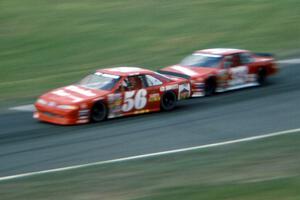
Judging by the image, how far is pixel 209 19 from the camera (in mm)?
30203

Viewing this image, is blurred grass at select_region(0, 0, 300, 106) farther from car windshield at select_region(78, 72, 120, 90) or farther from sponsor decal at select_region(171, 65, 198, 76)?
sponsor decal at select_region(171, 65, 198, 76)

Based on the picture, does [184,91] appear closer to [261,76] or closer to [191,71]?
[191,71]

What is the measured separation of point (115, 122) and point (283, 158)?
19.8 feet

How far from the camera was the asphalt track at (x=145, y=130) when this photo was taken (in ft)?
42.1

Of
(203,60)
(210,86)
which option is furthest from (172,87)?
(203,60)

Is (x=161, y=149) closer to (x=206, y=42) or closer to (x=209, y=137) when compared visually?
(x=209, y=137)

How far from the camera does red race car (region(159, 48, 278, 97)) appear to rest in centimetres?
1906

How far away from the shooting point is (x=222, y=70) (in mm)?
19594

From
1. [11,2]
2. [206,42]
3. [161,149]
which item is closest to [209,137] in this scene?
[161,149]

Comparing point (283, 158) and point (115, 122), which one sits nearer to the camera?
point (283, 158)

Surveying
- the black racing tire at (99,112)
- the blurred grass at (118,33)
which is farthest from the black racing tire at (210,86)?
the blurred grass at (118,33)

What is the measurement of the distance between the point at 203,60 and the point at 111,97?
15.0ft

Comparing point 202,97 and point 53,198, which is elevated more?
point 53,198

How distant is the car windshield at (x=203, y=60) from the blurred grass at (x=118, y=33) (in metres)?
3.09
